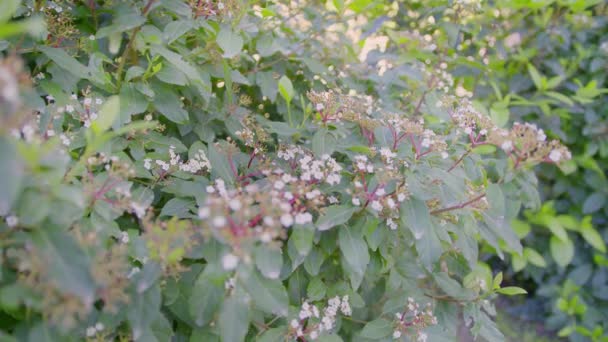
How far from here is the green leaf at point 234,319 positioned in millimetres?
996

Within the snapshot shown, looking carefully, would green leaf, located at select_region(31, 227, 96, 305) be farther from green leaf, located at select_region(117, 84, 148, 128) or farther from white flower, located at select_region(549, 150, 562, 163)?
white flower, located at select_region(549, 150, 562, 163)

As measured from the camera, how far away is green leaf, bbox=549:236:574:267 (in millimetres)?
3168

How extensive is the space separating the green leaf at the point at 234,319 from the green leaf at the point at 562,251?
2.86 meters

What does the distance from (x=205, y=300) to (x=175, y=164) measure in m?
0.53

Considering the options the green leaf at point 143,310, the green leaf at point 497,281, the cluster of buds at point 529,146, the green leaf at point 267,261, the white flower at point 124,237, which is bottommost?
the green leaf at point 497,281

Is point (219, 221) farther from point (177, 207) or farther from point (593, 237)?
point (593, 237)

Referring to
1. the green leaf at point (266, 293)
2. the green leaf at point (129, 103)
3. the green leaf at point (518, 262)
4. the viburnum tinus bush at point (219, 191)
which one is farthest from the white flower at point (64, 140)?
the green leaf at point (518, 262)

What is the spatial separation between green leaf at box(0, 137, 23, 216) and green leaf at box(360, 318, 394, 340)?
44.3 inches

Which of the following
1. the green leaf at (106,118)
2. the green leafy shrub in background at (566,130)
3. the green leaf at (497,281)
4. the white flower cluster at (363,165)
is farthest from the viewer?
the green leafy shrub in background at (566,130)

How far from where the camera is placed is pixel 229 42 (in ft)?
4.86

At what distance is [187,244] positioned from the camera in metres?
1.02

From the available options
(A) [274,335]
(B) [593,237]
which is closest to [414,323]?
(A) [274,335]

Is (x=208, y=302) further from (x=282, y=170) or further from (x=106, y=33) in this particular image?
(x=106, y=33)

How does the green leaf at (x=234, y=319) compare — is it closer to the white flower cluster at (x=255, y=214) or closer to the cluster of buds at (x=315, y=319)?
the white flower cluster at (x=255, y=214)
